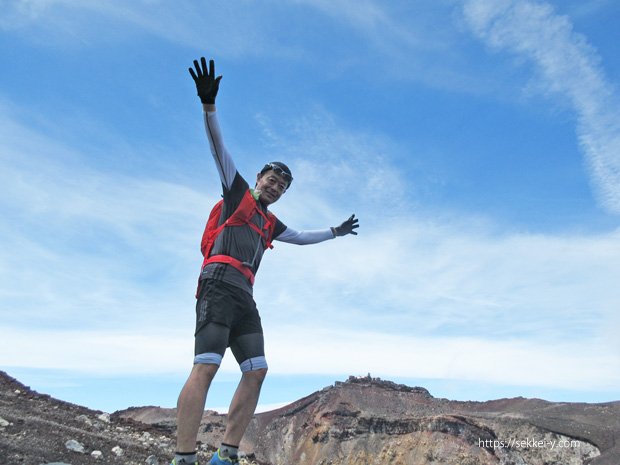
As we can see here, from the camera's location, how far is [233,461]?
4227mm

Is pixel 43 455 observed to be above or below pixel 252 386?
below

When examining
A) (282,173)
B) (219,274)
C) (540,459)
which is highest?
(282,173)

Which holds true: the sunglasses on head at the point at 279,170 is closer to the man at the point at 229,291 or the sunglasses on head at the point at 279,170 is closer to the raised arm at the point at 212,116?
the man at the point at 229,291

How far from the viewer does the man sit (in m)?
3.95

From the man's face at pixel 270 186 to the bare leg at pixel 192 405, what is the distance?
165 cm

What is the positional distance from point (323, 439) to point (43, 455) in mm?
46247

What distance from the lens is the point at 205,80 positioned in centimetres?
395

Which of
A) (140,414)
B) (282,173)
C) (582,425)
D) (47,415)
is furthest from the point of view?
(140,414)

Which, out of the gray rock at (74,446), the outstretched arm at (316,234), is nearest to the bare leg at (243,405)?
the outstretched arm at (316,234)

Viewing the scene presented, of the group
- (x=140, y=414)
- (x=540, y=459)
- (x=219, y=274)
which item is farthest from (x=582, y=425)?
(x=140, y=414)

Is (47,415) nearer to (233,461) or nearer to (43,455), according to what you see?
(43,455)

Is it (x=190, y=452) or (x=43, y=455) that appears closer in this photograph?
(x=190, y=452)

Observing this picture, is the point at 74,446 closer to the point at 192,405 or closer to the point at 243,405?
the point at 243,405

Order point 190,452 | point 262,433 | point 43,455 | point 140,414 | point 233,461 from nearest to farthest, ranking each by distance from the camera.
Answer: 1. point 190,452
2. point 233,461
3. point 43,455
4. point 262,433
5. point 140,414
